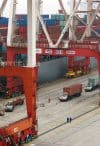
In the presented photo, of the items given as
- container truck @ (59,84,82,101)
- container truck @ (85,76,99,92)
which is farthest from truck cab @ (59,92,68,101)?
container truck @ (85,76,99,92)

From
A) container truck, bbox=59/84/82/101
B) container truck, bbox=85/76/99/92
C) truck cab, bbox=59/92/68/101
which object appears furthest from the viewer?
container truck, bbox=85/76/99/92

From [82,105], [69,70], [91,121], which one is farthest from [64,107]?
[69,70]

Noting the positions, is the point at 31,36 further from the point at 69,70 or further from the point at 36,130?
the point at 69,70

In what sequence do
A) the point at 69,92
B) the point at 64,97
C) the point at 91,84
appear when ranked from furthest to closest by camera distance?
the point at 91,84
the point at 69,92
the point at 64,97

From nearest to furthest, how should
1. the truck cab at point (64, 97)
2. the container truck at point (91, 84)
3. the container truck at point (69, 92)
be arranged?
1. the truck cab at point (64, 97)
2. the container truck at point (69, 92)
3. the container truck at point (91, 84)

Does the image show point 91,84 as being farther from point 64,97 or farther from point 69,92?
point 64,97

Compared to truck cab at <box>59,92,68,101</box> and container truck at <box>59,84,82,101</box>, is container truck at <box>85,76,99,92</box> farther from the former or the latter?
truck cab at <box>59,92,68,101</box>

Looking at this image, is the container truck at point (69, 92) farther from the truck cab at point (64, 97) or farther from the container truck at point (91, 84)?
the container truck at point (91, 84)

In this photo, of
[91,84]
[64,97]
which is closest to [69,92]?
[64,97]

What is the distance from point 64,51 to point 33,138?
1962 centimetres

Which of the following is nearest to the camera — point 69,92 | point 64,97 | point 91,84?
point 64,97

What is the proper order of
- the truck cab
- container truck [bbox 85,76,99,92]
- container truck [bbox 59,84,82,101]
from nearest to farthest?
the truck cab
container truck [bbox 59,84,82,101]
container truck [bbox 85,76,99,92]

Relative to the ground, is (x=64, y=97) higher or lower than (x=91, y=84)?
lower

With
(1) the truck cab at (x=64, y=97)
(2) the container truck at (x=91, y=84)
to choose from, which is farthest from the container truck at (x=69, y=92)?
(2) the container truck at (x=91, y=84)
